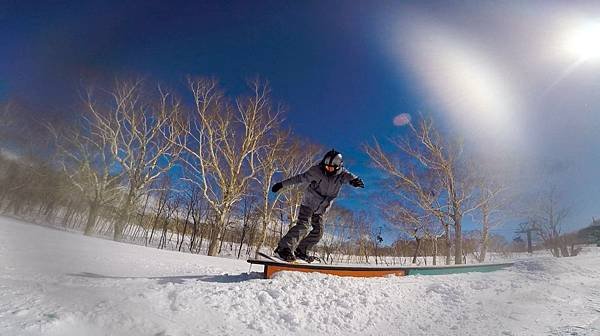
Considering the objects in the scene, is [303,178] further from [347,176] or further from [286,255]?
[286,255]

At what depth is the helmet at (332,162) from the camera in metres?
2.91

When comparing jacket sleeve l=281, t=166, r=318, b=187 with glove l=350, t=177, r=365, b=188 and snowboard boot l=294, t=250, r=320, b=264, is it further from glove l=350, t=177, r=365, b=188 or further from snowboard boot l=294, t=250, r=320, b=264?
snowboard boot l=294, t=250, r=320, b=264

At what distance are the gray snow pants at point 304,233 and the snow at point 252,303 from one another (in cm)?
53

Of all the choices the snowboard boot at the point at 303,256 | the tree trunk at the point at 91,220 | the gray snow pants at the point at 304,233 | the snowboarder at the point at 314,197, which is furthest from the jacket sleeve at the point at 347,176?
the tree trunk at the point at 91,220

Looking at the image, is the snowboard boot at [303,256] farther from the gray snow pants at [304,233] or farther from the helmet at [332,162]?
the helmet at [332,162]

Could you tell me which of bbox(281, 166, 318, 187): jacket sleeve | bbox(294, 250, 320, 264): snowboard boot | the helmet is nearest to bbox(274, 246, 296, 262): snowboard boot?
bbox(294, 250, 320, 264): snowboard boot

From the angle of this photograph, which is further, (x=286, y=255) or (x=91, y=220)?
(x=91, y=220)

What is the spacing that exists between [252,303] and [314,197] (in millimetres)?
1517

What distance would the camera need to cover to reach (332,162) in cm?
291

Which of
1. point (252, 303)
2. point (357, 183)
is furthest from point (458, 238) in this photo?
point (252, 303)

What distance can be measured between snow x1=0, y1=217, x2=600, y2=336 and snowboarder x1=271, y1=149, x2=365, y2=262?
0.57 m

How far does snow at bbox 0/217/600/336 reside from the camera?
133 centimetres

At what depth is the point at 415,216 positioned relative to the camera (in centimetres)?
807

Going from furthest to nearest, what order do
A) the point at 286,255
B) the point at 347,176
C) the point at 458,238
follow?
the point at 458,238 < the point at 347,176 < the point at 286,255
